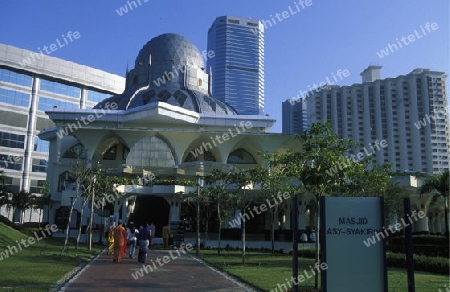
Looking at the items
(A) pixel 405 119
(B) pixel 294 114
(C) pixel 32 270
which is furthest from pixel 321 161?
(B) pixel 294 114

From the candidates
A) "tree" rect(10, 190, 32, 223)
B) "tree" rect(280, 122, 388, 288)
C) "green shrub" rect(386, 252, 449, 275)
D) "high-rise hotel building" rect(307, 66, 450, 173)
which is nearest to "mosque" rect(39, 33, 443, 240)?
"tree" rect(10, 190, 32, 223)

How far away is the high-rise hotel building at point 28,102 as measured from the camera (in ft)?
250

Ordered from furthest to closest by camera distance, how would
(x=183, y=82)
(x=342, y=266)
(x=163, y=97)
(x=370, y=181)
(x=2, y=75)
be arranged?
(x=2, y=75) → (x=183, y=82) → (x=163, y=97) → (x=370, y=181) → (x=342, y=266)

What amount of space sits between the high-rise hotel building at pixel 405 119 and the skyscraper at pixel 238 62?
2641 inches

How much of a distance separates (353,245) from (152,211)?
137 feet

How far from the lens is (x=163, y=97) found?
202 ft

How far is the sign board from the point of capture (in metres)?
8.92

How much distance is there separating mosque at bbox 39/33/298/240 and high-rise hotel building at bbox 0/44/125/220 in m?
16.9

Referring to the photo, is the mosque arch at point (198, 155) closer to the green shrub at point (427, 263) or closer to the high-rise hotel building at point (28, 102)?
the high-rise hotel building at point (28, 102)

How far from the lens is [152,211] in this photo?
1935 inches

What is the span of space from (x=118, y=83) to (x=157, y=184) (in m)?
59.4

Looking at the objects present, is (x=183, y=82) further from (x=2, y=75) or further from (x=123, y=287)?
(x=123, y=287)

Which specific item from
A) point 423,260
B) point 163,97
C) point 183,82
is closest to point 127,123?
point 163,97

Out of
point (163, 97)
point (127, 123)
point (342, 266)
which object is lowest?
point (342, 266)
